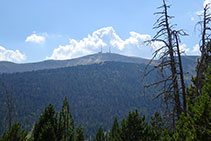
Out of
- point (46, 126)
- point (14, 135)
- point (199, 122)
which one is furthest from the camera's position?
point (46, 126)

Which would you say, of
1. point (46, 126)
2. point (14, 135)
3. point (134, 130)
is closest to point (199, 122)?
point (134, 130)

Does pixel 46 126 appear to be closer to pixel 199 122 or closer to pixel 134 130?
pixel 134 130

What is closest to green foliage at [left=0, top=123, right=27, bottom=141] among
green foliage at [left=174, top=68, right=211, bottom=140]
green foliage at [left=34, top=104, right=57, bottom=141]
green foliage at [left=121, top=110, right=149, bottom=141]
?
green foliage at [left=34, top=104, right=57, bottom=141]

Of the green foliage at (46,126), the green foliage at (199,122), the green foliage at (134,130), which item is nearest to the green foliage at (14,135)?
the green foliage at (46,126)

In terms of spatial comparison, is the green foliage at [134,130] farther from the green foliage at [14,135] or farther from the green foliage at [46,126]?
the green foliage at [14,135]

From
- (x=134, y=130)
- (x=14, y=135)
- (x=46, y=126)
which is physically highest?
(x=134, y=130)

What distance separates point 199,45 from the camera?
23.9ft

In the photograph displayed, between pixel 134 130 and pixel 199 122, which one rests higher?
pixel 199 122

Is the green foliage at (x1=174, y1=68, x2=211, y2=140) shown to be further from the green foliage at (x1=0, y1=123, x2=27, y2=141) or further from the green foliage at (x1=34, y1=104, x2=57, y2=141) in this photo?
the green foliage at (x1=0, y1=123, x2=27, y2=141)

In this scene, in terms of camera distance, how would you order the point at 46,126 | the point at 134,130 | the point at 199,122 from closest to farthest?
the point at 199,122
the point at 134,130
the point at 46,126

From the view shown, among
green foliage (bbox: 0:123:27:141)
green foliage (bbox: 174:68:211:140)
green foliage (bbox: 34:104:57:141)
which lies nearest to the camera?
green foliage (bbox: 174:68:211:140)

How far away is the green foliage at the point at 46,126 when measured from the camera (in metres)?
20.9

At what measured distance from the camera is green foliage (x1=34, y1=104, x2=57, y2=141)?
20.9m

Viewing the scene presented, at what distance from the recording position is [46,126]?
2119 centimetres
